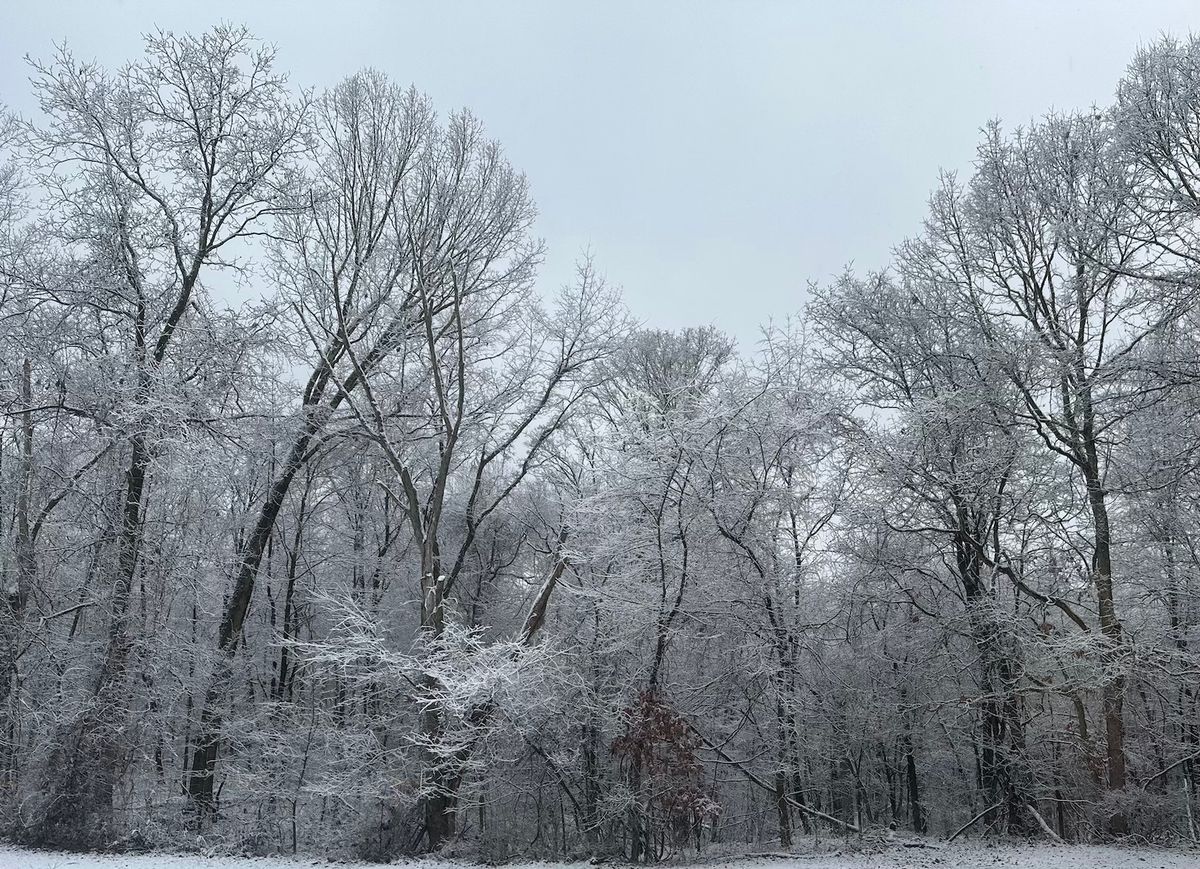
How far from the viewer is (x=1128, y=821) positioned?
12.1 meters

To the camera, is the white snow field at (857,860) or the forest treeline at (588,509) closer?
the white snow field at (857,860)

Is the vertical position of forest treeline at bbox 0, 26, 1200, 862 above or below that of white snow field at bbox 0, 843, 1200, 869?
above

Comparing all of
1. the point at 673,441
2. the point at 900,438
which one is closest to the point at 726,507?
the point at 673,441

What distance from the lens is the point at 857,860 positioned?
1072cm

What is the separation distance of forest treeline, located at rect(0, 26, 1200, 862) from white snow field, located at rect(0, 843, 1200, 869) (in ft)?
3.01

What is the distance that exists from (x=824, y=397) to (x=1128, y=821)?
765 centimetres

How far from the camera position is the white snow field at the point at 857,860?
A: 9141 mm

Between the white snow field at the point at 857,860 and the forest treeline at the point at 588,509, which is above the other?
the forest treeline at the point at 588,509

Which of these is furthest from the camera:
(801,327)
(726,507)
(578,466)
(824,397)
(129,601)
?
(578,466)

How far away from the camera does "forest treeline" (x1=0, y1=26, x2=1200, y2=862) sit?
11227 mm

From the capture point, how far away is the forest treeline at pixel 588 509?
36.8ft

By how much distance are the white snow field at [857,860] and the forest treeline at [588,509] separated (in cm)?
92

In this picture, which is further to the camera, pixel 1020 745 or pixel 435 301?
pixel 435 301

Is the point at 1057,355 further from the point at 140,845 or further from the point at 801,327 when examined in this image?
the point at 140,845
